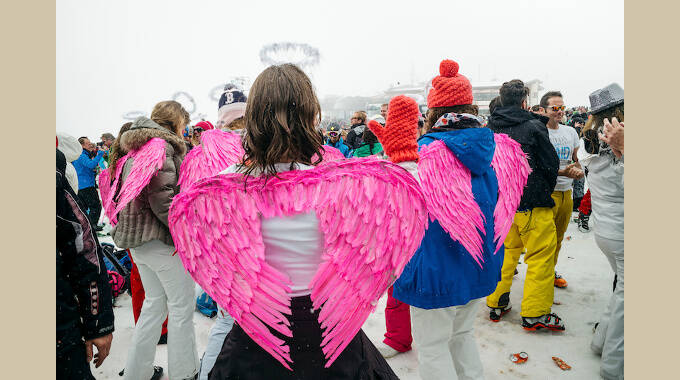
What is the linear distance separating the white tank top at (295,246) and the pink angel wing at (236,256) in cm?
4

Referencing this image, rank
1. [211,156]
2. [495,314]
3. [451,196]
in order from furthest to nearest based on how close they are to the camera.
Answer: [495,314] < [211,156] < [451,196]

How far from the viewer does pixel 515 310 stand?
3527 mm

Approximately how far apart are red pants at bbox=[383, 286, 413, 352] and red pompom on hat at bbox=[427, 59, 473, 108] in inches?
64.1

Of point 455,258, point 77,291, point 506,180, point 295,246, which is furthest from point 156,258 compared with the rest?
point 506,180

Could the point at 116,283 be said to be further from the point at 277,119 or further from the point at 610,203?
the point at 610,203

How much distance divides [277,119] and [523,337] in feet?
9.92

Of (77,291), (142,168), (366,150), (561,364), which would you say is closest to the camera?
(77,291)

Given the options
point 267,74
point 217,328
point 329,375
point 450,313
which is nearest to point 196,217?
point 267,74

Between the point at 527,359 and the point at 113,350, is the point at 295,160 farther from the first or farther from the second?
the point at 113,350

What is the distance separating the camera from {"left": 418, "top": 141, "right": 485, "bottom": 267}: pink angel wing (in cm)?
173

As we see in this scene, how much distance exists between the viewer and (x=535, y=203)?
3117 millimetres

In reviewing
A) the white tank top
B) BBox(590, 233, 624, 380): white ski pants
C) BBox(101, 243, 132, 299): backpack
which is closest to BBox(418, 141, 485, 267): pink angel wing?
the white tank top

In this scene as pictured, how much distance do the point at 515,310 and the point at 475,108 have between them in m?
2.42

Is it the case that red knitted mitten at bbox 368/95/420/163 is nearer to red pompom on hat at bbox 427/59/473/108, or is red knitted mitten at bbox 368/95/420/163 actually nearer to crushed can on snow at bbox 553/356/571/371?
red pompom on hat at bbox 427/59/473/108
